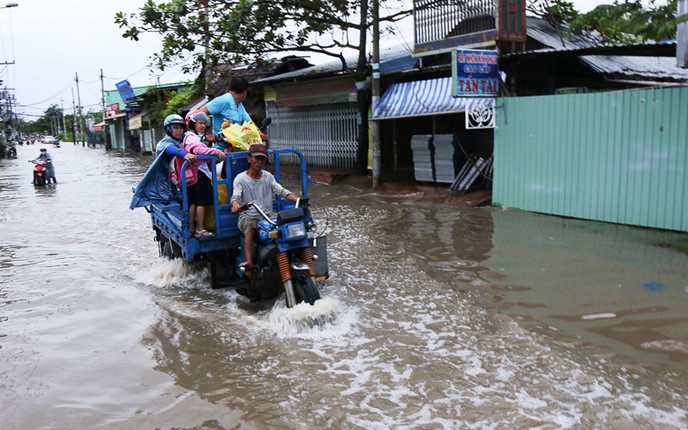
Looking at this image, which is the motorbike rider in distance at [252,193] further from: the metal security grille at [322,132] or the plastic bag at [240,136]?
the metal security grille at [322,132]

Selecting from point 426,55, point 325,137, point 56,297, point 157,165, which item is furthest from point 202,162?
point 325,137

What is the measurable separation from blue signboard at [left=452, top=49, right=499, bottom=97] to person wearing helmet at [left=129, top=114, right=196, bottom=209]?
17.7ft

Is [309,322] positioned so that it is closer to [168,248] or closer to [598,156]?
[168,248]

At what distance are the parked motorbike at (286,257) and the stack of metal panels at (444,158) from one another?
26.9ft

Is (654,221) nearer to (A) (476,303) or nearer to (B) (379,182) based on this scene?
Result: (A) (476,303)

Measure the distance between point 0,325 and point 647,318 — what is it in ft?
20.4

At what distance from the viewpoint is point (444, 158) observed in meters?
13.9

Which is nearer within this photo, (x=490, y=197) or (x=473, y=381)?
(x=473, y=381)

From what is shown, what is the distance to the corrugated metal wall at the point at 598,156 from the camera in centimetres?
868

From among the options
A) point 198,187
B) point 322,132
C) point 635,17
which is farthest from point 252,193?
point 322,132

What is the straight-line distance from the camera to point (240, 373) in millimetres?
4656

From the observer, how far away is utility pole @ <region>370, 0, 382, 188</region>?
15.1m

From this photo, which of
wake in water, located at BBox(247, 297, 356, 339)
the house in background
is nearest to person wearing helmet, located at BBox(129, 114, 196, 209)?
wake in water, located at BBox(247, 297, 356, 339)

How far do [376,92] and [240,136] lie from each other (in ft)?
29.7
